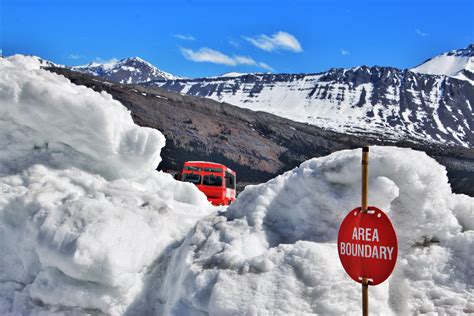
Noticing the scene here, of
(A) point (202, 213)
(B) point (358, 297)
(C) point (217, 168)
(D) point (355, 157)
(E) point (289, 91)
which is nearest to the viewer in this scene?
(B) point (358, 297)

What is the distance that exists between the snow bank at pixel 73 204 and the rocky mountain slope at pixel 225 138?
3359cm

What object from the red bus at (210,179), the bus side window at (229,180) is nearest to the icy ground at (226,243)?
the red bus at (210,179)

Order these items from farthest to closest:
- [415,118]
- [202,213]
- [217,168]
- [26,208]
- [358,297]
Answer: [415,118] < [217,168] < [202,213] < [26,208] < [358,297]

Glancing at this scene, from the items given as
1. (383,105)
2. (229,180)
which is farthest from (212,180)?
(383,105)

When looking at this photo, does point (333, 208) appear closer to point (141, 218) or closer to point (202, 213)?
point (141, 218)

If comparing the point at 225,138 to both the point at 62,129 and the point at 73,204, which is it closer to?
the point at 62,129

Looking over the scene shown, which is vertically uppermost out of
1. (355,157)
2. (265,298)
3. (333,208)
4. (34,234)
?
(355,157)

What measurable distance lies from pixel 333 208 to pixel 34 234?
11.3 feet

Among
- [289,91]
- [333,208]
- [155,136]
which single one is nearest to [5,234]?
[155,136]

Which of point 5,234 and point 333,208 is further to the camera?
point 5,234

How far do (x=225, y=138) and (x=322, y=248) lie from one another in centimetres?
5066

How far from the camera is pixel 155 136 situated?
802 centimetres

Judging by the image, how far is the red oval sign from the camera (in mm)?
3490

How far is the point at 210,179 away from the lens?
21.8 m
